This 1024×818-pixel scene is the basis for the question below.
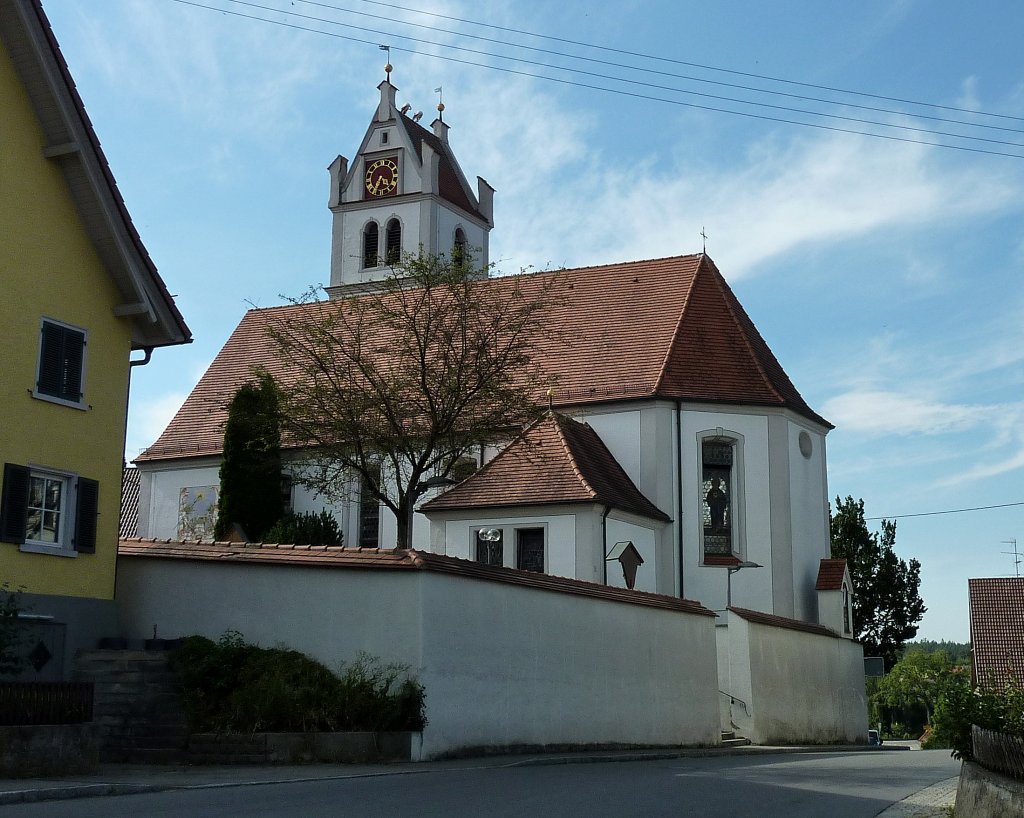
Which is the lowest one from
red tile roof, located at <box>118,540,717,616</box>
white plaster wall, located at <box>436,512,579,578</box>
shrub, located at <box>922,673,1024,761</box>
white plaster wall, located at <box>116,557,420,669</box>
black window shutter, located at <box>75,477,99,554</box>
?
shrub, located at <box>922,673,1024,761</box>

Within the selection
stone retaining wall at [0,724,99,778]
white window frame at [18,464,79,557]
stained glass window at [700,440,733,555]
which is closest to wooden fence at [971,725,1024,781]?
stone retaining wall at [0,724,99,778]

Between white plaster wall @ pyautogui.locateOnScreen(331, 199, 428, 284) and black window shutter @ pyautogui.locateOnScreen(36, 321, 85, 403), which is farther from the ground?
white plaster wall @ pyautogui.locateOnScreen(331, 199, 428, 284)

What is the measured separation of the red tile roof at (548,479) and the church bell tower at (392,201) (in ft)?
91.5

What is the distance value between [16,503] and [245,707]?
4.43m

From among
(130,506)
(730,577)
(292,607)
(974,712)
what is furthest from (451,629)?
(130,506)

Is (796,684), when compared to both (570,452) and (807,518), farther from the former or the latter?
(570,452)

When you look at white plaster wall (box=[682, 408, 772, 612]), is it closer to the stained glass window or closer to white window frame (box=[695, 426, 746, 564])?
white window frame (box=[695, 426, 746, 564])

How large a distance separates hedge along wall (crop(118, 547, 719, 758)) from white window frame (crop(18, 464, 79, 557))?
3.52ft

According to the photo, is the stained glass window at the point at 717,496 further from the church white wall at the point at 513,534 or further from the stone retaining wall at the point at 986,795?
the stone retaining wall at the point at 986,795

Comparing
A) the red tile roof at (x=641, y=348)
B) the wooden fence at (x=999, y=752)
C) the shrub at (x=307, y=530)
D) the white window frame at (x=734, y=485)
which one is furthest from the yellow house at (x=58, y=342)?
the white window frame at (x=734, y=485)

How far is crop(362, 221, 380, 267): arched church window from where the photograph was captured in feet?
203

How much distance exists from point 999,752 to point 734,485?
80.9 feet

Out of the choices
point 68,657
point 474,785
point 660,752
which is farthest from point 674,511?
point 474,785

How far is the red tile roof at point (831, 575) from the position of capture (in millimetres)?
36000
